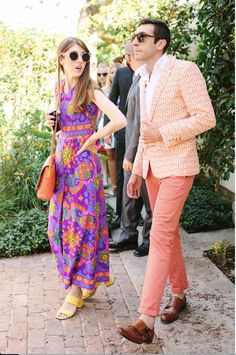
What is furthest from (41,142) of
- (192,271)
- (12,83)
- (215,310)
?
(215,310)

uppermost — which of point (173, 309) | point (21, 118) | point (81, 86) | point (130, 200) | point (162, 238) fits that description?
point (81, 86)

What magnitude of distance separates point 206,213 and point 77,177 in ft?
8.73

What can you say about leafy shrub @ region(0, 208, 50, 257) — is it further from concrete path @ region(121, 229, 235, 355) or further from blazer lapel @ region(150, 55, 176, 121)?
blazer lapel @ region(150, 55, 176, 121)

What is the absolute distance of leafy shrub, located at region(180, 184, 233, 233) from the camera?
6.07 m

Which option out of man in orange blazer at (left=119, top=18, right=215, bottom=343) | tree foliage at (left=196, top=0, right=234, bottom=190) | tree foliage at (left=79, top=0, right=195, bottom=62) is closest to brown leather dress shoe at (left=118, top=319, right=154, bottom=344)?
man in orange blazer at (left=119, top=18, right=215, bottom=343)

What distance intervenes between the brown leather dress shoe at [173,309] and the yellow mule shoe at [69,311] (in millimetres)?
657

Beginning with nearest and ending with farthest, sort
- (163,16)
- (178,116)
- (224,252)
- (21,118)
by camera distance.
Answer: (178,116), (224,252), (21,118), (163,16)

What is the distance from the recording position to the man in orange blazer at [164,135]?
11.0 ft

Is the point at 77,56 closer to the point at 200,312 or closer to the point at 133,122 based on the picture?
the point at 133,122

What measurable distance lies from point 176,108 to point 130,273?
1.98 m

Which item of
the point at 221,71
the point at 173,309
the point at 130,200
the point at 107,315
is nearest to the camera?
the point at 173,309

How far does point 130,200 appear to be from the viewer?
5.55 m

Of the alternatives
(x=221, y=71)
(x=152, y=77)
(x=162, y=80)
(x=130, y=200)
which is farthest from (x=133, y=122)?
(x=162, y=80)

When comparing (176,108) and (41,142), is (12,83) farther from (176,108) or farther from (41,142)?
(176,108)
